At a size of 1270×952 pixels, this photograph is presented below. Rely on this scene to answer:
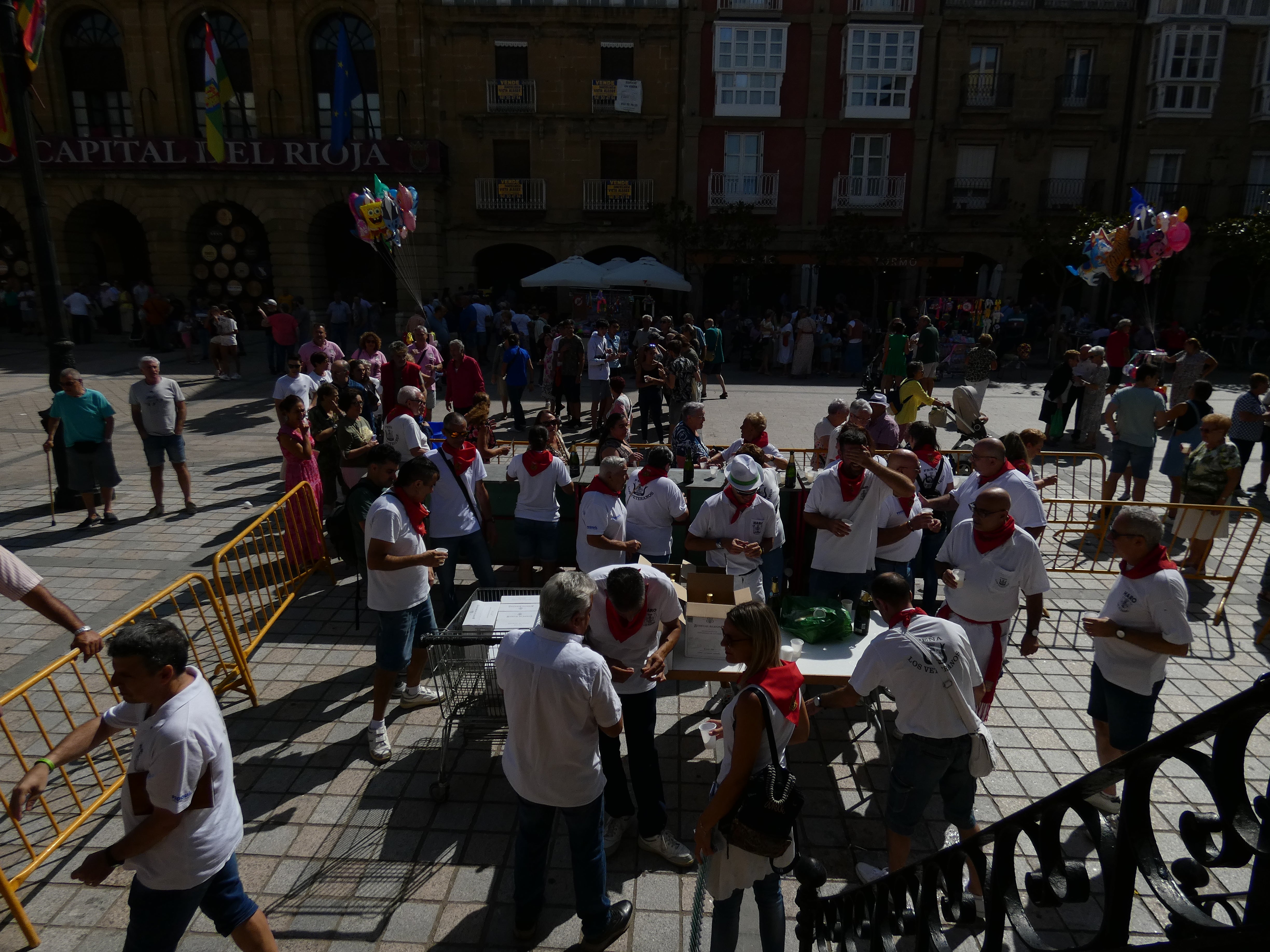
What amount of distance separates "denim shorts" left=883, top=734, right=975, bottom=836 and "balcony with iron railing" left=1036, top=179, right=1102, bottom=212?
1038 inches

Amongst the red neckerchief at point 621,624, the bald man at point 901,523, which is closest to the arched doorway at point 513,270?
the bald man at point 901,523

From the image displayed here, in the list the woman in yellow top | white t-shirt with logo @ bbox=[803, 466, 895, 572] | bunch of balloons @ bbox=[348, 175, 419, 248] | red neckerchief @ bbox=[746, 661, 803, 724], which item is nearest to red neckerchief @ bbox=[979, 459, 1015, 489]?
white t-shirt with logo @ bbox=[803, 466, 895, 572]

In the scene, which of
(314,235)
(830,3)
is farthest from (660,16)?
(314,235)

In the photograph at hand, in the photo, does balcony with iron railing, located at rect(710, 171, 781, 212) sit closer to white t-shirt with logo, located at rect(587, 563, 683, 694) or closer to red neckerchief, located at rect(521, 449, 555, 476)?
red neckerchief, located at rect(521, 449, 555, 476)

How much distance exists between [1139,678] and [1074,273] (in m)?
13.3

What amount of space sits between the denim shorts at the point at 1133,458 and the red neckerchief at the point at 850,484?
540 centimetres

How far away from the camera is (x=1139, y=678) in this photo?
4289mm

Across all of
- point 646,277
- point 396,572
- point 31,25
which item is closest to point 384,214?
point 31,25

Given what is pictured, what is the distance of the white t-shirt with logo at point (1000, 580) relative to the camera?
464 cm

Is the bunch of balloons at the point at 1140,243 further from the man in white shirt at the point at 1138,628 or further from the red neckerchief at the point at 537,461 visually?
the red neckerchief at the point at 537,461

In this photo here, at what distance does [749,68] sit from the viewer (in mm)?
25031

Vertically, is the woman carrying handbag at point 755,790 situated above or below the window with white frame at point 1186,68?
below

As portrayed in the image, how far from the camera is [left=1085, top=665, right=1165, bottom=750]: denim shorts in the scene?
4344 millimetres

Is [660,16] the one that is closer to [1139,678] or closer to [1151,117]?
[1151,117]
